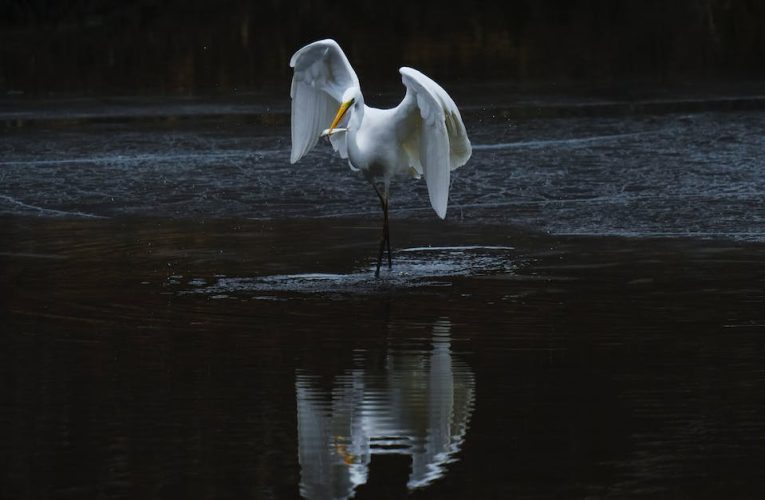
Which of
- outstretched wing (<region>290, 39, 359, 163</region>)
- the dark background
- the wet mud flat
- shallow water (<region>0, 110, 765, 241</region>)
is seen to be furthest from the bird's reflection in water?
the dark background

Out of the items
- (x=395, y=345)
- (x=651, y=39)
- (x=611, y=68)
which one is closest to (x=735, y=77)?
(x=611, y=68)

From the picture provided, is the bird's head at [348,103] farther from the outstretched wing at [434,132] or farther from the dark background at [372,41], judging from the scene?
the dark background at [372,41]

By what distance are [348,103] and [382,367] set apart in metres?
3.72

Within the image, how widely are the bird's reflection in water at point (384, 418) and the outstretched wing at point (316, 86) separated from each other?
3.77 meters

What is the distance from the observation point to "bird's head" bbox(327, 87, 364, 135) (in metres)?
11.0

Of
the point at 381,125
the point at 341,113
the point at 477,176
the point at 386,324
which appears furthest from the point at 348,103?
the point at 477,176

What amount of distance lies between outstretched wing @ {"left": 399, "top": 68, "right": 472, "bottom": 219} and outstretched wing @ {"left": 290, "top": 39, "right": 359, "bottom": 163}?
24.3 inches

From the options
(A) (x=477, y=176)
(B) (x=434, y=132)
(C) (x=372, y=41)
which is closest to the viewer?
(B) (x=434, y=132)

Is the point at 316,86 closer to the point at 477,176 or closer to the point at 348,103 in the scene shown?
the point at 348,103

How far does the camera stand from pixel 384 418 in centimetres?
678

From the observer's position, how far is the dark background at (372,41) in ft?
68.6

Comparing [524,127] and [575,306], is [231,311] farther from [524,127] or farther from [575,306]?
[524,127]

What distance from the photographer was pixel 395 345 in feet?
27.0

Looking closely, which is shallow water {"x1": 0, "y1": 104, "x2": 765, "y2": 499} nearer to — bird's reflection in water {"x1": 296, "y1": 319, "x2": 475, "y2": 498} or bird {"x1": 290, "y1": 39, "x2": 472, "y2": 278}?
bird's reflection in water {"x1": 296, "y1": 319, "x2": 475, "y2": 498}
